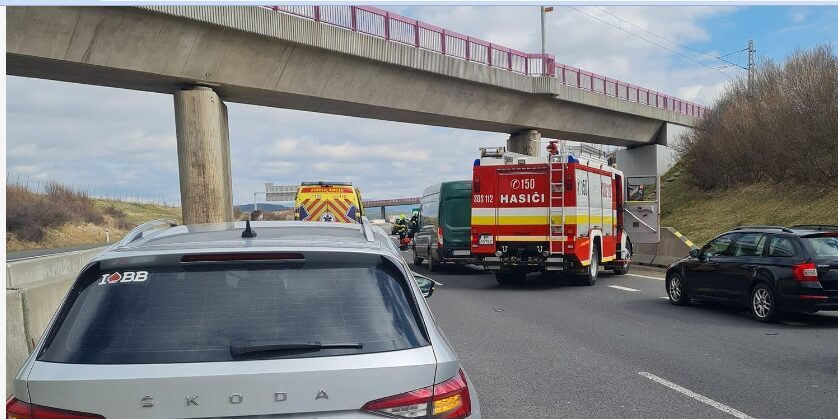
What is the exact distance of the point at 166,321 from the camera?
10.2ft

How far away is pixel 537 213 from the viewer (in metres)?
17.8

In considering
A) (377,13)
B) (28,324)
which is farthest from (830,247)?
(377,13)

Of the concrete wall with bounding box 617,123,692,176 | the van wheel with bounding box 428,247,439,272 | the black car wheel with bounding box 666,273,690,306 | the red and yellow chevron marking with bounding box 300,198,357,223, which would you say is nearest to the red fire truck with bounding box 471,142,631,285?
the black car wheel with bounding box 666,273,690,306

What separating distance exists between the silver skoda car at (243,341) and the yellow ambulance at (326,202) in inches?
828

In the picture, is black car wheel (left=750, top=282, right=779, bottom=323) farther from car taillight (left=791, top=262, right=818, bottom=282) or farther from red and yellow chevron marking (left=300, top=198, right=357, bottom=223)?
red and yellow chevron marking (left=300, top=198, right=357, bottom=223)

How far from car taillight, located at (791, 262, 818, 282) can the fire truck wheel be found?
8627 mm

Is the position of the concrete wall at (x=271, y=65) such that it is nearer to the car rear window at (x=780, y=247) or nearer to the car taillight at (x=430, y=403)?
the car rear window at (x=780, y=247)

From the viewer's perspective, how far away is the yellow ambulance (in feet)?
80.3

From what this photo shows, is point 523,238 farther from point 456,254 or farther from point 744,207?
point 744,207

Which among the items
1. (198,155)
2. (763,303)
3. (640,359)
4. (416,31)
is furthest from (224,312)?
(416,31)

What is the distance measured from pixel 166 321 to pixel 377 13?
23.0 meters

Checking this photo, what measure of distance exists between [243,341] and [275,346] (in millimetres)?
132

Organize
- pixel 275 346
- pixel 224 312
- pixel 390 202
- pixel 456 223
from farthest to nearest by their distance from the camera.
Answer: pixel 390 202 → pixel 456 223 → pixel 224 312 → pixel 275 346

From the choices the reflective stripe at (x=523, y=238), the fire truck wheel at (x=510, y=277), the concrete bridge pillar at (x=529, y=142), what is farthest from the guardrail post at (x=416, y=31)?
the reflective stripe at (x=523, y=238)
